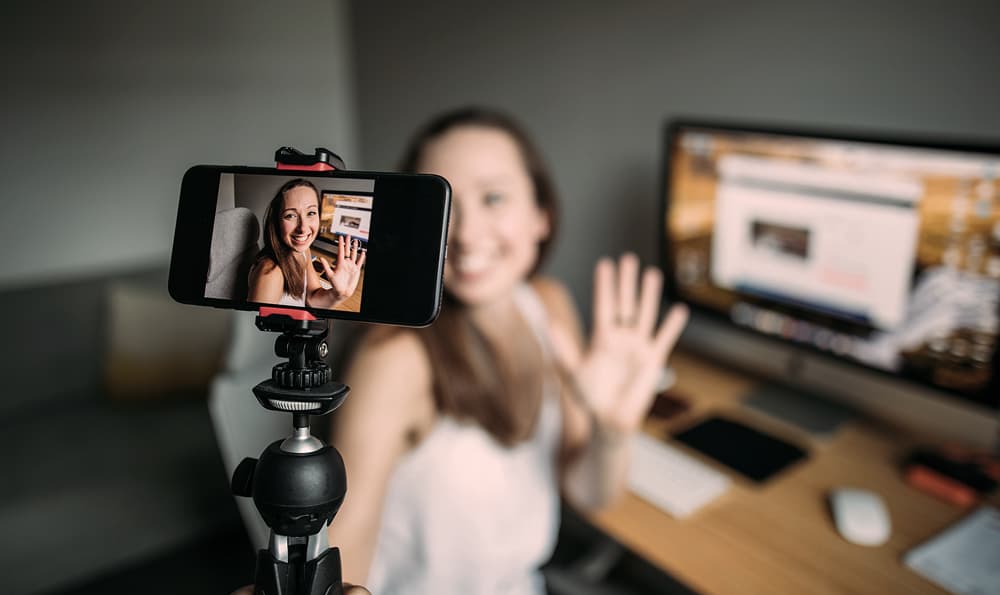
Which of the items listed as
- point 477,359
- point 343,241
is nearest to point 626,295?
point 477,359

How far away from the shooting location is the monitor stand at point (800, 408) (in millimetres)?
1353

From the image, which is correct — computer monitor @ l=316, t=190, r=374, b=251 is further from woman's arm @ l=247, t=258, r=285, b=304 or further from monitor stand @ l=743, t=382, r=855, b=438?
monitor stand @ l=743, t=382, r=855, b=438

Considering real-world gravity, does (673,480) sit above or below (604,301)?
below

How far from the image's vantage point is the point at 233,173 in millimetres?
438

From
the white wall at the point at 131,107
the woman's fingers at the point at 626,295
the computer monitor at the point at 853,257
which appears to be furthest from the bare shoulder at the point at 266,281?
the white wall at the point at 131,107

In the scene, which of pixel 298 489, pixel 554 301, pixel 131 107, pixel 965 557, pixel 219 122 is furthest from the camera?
pixel 219 122

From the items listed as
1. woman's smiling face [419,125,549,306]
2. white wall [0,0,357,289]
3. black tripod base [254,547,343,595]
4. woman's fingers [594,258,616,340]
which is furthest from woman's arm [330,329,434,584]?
white wall [0,0,357,289]

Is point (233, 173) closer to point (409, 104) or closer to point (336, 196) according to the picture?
point (336, 196)

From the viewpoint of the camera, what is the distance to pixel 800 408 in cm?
142

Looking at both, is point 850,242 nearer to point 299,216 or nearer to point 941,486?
point 941,486

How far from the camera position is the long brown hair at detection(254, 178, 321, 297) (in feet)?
1.39

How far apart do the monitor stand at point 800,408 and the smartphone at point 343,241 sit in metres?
1.14

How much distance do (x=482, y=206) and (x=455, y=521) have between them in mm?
487

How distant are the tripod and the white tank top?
2.14ft
